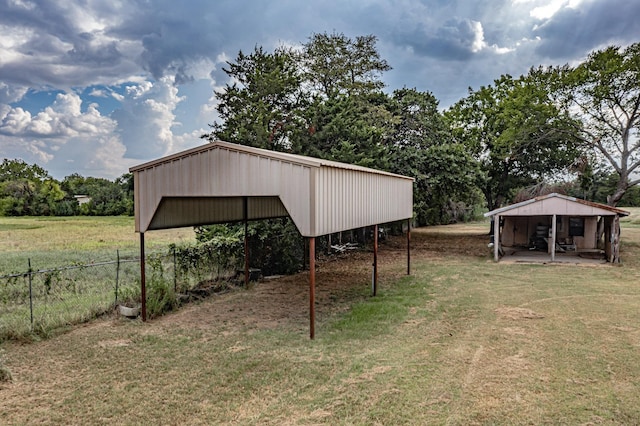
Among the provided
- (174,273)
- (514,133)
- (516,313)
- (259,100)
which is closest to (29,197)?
(259,100)

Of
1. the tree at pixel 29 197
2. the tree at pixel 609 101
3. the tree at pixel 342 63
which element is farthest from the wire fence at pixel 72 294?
the tree at pixel 29 197

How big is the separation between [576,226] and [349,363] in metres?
16.1

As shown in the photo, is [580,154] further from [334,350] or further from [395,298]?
[334,350]

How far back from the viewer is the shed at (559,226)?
536 inches

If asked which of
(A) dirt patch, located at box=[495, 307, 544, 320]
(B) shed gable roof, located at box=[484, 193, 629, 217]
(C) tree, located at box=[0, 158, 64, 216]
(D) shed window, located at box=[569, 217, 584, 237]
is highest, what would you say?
(C) tree, located at box=[0, 158, 64, 216]

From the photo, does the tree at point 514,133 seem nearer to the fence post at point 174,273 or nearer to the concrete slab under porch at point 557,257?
the concrete slab under porch at point 557,257

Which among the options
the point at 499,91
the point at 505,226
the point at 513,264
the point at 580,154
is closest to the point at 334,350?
the point at 513,264

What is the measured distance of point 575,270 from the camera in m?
12.6

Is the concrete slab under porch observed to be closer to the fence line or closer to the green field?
the fence line

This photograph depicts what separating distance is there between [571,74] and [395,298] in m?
15.6

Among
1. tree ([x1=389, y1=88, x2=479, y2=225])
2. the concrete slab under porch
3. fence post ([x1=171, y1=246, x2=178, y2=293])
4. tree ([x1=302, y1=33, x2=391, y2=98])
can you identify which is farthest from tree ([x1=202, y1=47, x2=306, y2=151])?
the concrete slab under porch

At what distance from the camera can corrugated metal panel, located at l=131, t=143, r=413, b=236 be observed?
6.01 m

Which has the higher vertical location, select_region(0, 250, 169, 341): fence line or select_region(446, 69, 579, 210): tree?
select_region(446, 69, 579, 210): tree

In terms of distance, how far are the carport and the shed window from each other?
1259cm
